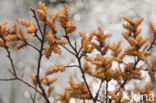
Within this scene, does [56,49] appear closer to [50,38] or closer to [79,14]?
[50,38]

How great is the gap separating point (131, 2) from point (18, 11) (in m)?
1.11

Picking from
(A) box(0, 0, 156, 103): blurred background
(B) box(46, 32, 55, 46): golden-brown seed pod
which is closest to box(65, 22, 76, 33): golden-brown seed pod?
(B) box(46, 32, 55, 46): golden-brown seed pod

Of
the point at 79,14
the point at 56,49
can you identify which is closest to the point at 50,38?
the point at 56,49

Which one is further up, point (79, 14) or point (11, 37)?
point (79, 14)

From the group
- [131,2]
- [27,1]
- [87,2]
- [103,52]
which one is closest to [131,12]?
[131,2]

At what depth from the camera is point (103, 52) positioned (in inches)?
33.3

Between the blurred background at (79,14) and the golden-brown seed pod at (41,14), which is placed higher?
the blurred background at (79,14)

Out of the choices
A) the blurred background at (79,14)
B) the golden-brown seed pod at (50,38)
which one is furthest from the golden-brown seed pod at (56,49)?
the blurred background at (79,14)

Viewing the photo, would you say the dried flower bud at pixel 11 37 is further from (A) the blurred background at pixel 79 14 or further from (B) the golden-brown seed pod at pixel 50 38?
(A) the blurred background at pixel 79 14

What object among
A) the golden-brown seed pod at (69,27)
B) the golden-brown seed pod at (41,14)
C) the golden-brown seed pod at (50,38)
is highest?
the golden-brown seed pod at (41,14)

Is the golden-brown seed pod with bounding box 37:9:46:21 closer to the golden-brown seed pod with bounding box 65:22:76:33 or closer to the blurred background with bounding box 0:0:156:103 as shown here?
the golden-brown seed pod with bounding box 65:22:76:33

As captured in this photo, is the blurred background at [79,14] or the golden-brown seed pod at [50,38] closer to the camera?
the golden-brown seed pod at [50,38]

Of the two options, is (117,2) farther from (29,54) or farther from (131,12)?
(29,54)

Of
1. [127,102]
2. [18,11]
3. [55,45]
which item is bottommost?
[127,102]
